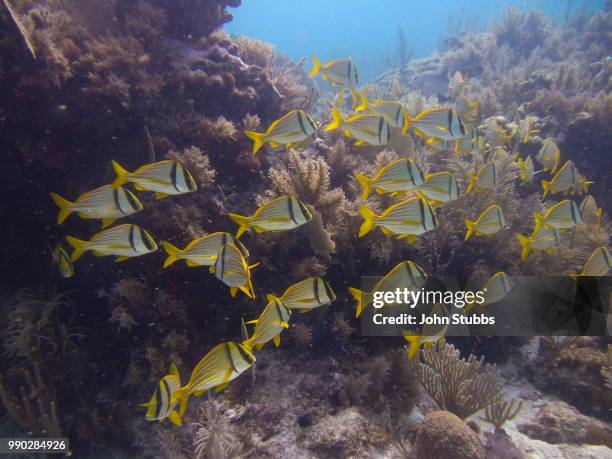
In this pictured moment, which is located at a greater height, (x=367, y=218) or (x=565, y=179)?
(x=565, y=179)

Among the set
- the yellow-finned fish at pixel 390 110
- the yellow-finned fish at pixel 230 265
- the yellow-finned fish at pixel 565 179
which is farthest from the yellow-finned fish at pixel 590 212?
the yellow-finned fish at pixel 230 265

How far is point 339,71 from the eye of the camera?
255 inches

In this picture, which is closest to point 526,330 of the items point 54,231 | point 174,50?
point 54,231

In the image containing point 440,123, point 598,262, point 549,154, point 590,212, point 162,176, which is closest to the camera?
point 162,176

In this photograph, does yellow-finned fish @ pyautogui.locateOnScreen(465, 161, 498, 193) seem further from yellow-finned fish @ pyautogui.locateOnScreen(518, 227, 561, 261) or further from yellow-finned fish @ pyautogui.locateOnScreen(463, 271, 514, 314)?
yellow-finned fish @ pyautogui.locateOnScreen(463, 271, 514, 314)

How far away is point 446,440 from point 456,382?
0.90 meters

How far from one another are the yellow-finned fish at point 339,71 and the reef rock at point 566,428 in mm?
5927

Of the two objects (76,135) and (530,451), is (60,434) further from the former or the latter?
(530,451)

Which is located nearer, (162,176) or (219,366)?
(219,366)

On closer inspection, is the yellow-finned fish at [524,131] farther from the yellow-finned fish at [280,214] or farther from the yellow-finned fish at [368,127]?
the yellow-finned fish at [280,214]

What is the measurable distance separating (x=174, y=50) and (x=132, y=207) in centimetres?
473

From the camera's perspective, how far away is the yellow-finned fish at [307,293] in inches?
130

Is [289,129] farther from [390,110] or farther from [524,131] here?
[524,131]

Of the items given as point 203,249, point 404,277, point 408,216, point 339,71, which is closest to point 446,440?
point 404,277
